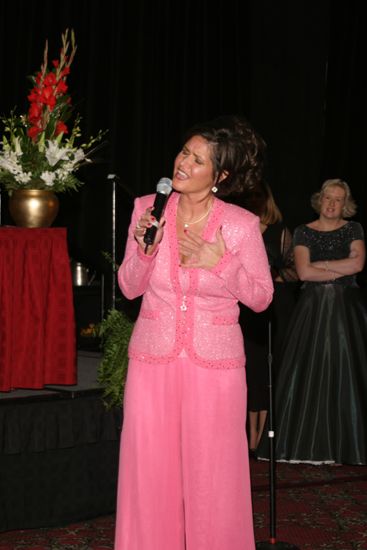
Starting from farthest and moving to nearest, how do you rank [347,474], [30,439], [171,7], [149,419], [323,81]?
1. [323,81]
2. [171,7]
3. [347,474]
4. [30,439]
5. [149,419]

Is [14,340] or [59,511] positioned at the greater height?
[14,340]

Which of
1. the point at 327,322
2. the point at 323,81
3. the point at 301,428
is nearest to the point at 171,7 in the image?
the point at 323,81

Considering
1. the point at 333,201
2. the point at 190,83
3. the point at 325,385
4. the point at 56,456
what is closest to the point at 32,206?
the point at 56,456

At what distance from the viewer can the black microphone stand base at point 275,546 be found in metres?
4.07

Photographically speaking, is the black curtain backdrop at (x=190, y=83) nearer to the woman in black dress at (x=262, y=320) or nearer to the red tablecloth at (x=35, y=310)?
the woman in black dress at (x=262, y=320)

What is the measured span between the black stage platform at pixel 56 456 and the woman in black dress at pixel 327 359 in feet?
5.13

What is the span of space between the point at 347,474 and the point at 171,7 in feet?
13.2

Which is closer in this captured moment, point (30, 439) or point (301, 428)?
point (30, 439)

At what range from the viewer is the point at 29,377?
448 cm

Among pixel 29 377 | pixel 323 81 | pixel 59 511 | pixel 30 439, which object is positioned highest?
pixel 323 81

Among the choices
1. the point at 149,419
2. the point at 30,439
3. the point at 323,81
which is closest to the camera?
the point at 149,419

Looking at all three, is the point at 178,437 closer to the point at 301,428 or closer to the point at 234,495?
the point at 234,495

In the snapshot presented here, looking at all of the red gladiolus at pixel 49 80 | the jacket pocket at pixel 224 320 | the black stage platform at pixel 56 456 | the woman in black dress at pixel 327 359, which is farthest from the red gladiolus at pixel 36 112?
the woman in black dress at pixel 327 359

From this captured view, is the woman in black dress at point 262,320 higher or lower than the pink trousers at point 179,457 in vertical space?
higher
